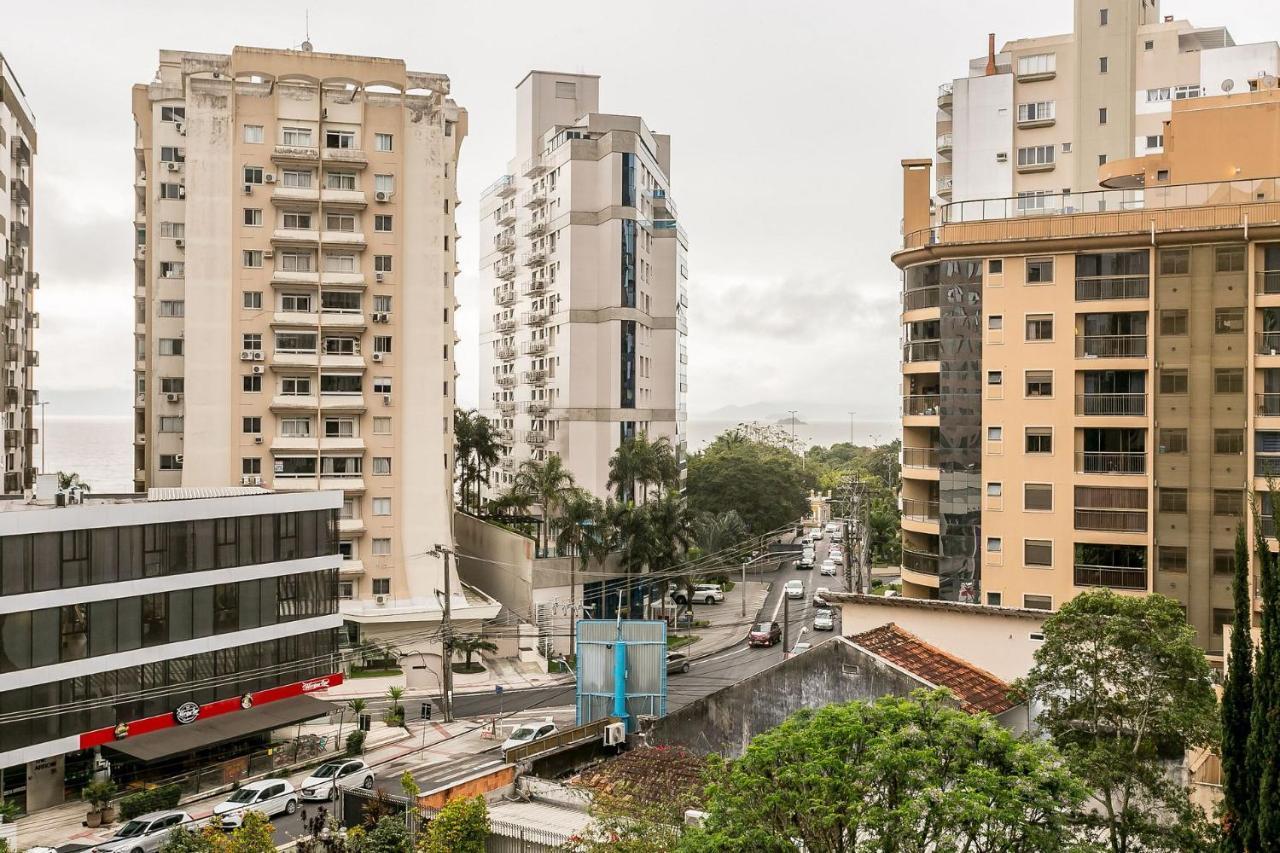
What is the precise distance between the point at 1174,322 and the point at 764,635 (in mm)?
29520

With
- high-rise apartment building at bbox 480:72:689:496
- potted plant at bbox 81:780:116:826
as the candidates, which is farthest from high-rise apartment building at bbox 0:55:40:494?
high-rise apartment building at bbox 480:72:689:496

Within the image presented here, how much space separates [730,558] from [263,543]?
158ft

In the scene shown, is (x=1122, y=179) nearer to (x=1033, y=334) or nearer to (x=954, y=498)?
(x=1033, y=334)

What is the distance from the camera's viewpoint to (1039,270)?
4303 centimetres

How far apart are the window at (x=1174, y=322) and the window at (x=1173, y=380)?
1.38 m

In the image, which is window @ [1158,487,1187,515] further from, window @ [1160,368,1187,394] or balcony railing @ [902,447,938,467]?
balcony railing @ [902,447,938,467]

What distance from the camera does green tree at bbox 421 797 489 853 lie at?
1798 cm

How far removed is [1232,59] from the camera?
55594 millimetres

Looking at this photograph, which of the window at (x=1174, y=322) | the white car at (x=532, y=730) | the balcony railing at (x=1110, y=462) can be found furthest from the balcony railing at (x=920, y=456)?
the white car at (x=532, y=730)

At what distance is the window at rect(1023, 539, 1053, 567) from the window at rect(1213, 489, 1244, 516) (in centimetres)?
588

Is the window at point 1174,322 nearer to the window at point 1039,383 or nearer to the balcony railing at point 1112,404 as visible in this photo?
the balcony railing at point 1112,404

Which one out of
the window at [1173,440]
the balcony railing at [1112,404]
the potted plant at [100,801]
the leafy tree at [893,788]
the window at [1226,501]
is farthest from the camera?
the balcony railing at [1112,404]

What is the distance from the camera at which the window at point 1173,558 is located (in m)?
40.3

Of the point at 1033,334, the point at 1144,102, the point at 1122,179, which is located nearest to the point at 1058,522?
the point at 1033,334
